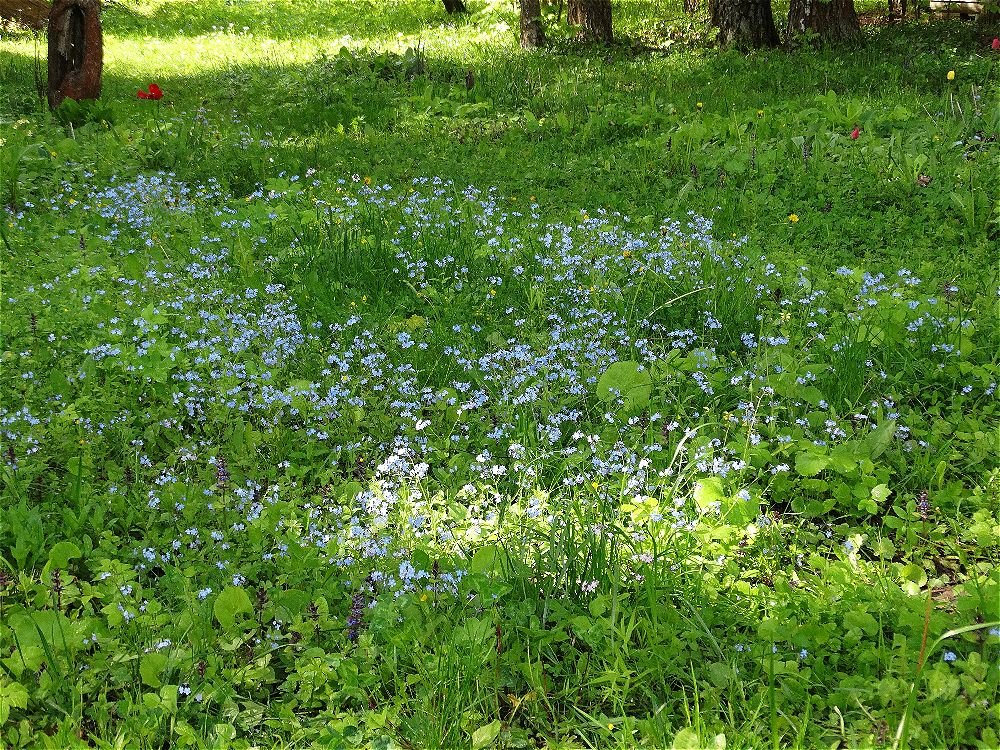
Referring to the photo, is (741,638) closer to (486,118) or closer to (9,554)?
(9,554)

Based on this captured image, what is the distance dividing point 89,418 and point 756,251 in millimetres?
4014

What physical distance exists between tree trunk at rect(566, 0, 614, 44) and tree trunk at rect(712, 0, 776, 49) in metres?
1.79

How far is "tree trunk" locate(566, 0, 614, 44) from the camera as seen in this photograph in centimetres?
1312

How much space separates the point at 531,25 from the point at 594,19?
3.27 feet

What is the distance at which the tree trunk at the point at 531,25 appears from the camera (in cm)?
1294

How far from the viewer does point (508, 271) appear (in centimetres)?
526

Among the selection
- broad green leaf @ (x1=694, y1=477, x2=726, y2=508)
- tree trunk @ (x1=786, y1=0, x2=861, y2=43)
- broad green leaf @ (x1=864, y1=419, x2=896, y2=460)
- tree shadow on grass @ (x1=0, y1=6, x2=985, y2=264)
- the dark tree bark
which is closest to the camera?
broad green leaf @ (x1=694, y1=477, x2=726, y2=508)

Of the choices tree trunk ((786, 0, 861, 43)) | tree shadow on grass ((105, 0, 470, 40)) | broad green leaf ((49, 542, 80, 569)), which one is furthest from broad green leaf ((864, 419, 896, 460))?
tree shadow on grass ((105, 0, 470, 40))

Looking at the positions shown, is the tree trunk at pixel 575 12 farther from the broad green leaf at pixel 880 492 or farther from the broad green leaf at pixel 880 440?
the broad green leaf at pixel 880 492

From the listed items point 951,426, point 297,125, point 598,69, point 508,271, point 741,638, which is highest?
point 598,69

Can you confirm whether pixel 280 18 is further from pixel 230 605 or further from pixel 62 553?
pixel 230 605

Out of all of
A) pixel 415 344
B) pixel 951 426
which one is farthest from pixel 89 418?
pixel 951 426

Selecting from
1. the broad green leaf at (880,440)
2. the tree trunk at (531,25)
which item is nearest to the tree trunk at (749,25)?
the tree trunk at (531,25)

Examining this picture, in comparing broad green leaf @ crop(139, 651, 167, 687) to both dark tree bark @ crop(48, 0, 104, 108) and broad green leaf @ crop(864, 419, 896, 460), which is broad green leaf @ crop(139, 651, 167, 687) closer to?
broad green leaf @ crop(864, 419, 896, 460)
